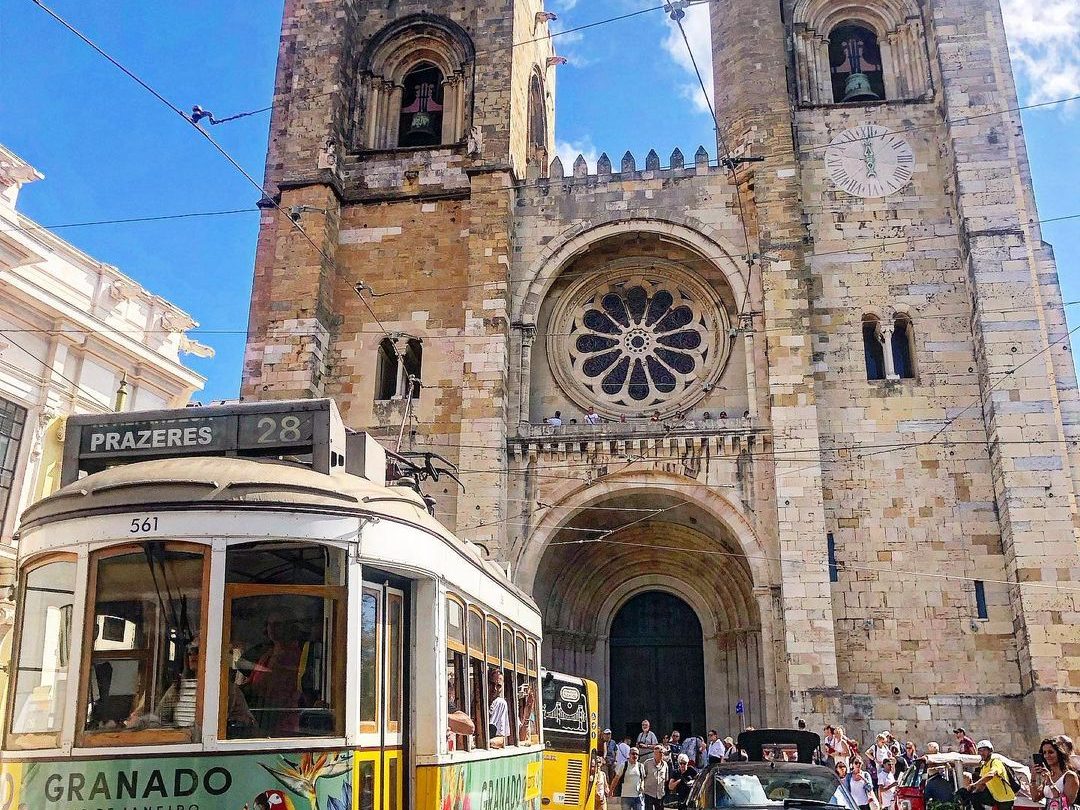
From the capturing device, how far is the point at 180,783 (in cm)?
458

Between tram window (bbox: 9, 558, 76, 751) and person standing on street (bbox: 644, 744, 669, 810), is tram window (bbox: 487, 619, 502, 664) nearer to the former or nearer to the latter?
tram window (bbox: 9, 558, 76, 751)

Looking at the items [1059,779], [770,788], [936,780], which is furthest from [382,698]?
[936,780]

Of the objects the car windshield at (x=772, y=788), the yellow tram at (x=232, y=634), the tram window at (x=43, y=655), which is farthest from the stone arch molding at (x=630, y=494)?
the tram window at (x=43, y=655)

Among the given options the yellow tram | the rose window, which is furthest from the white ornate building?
the yellow tram

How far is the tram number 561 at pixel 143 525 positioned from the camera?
197 inches

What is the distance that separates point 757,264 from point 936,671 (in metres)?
7.26

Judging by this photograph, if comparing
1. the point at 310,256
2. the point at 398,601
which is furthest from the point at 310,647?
the point at 310,256

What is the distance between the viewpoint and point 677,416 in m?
17.5

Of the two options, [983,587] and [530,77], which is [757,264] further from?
[530,77]

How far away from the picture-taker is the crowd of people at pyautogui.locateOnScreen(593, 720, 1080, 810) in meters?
7.19

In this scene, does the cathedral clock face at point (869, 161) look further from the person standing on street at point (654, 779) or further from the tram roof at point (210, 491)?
the tram roof at point (210, 491)

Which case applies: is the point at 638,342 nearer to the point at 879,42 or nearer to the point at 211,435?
the point at 879,42

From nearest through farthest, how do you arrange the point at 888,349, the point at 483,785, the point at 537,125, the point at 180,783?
the point at 180,783
the point at 483,785
the point at 888,349
the point at 537,125

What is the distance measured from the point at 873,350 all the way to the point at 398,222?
9022mm
